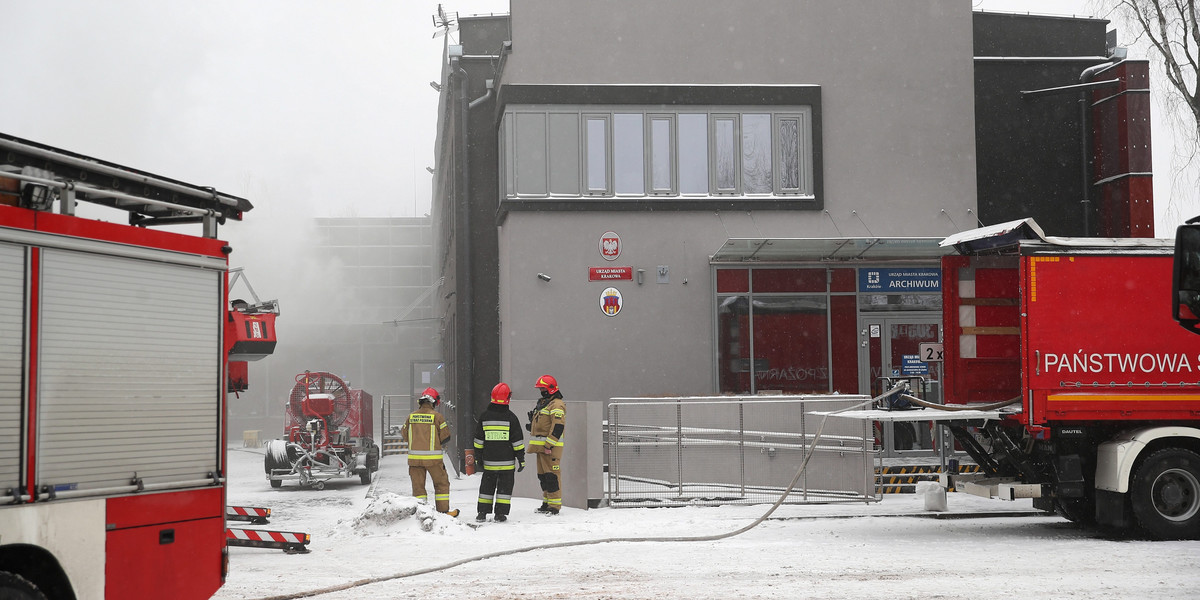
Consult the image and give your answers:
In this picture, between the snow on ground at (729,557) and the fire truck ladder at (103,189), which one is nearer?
the fire truck ladder at (103,189)

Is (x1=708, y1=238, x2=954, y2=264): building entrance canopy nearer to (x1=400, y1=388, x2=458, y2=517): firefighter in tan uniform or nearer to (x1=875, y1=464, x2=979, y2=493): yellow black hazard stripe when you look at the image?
(x1=875, y1=464, x2=979, y2=493): yellow black hazard stripe

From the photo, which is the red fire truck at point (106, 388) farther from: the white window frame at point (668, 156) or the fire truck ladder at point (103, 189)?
the white window frame at point (668, 156)

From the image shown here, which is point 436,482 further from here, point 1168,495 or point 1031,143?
point 1031,143

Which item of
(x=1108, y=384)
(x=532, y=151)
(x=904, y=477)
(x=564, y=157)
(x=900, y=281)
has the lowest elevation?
(x=904, y=477)

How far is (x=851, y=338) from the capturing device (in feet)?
65.4

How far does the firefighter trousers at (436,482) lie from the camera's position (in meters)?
14.1

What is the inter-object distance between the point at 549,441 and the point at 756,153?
324 inches

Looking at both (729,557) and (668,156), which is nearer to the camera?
(729,557)

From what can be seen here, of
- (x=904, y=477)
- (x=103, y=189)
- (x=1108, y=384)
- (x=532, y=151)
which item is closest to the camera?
(x=103, y=189)

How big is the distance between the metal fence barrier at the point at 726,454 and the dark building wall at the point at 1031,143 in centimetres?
834

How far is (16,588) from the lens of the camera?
5590 millimetres

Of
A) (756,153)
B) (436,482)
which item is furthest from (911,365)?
(436,482)

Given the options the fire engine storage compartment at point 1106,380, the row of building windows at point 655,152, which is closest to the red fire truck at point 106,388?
the fire engine storage compartment at point 1106,380

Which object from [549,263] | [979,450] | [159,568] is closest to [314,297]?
[549,263]
